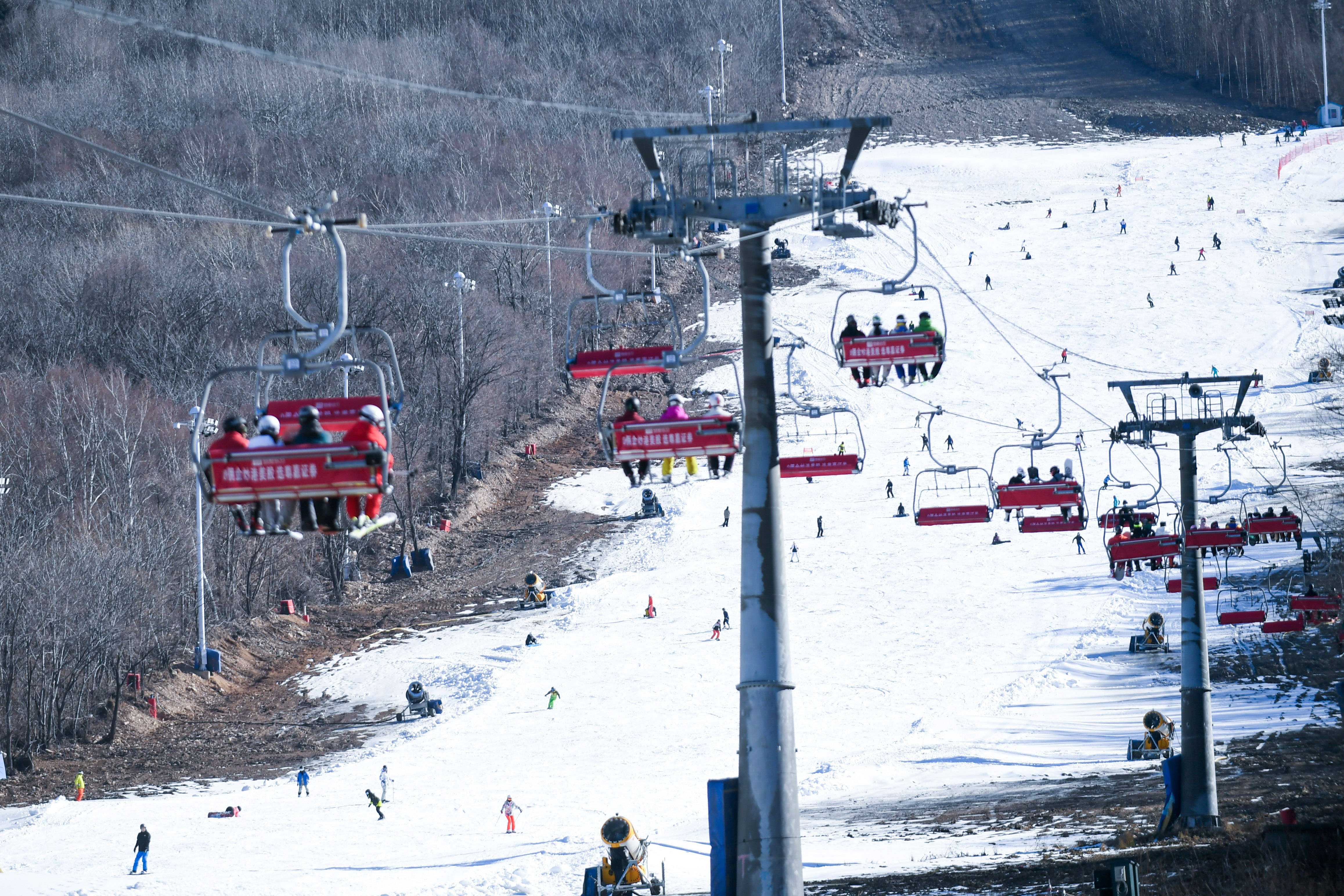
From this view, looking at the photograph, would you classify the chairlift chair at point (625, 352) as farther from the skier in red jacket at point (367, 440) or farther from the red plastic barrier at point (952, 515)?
the red plastic barrier at point (952, 515)

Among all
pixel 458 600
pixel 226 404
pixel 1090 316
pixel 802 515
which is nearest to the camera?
pixel 458 600

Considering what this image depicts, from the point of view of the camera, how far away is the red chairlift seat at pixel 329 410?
1288 centimetres

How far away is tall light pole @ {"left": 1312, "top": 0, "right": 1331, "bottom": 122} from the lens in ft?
347

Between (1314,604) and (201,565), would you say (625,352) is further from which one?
(201,565)

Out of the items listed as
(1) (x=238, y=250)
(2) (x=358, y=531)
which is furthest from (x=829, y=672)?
(1) (x=238, y=250)

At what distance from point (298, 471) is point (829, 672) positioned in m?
27.3

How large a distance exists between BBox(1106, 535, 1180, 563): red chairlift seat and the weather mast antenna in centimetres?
1617

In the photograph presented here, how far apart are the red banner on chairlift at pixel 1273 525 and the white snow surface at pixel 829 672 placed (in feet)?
13.2

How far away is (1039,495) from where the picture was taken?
23.3m

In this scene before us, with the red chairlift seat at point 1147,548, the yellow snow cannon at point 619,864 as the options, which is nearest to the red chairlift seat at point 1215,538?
the red chairlift seat at point 1147,548

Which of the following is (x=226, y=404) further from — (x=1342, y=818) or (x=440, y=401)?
(x=1342, y=818)

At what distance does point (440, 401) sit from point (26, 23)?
71.8 metres

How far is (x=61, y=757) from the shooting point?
115ft

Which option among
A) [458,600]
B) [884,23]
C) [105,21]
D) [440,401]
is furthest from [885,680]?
[884,23]
